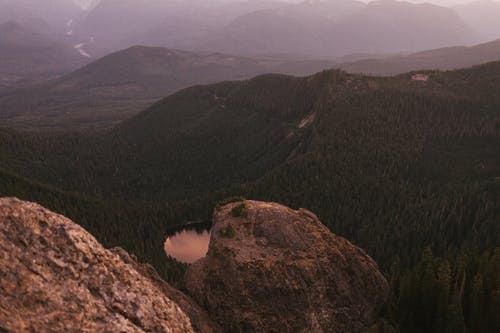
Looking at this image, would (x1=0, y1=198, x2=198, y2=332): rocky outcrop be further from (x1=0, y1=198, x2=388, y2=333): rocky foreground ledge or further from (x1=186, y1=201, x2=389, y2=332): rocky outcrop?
(x1=186, y1=201, x2=389, y2=332): rocky outcrop

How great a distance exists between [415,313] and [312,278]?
15.4 meters

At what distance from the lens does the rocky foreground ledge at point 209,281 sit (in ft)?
72.4

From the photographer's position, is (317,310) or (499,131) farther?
(499,131)

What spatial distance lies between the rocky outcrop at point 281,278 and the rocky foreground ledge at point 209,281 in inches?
4.5

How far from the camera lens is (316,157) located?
560 feet

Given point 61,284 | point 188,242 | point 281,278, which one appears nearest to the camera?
point 61,284

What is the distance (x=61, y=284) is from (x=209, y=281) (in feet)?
71.1

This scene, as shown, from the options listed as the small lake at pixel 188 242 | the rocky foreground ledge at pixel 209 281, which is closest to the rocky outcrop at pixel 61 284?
the rocky foreground ledge at pixel 209 281

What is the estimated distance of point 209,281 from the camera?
42.6m

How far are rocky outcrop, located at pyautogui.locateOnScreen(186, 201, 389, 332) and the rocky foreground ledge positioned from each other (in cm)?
12

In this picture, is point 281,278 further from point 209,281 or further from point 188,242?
point 188,242

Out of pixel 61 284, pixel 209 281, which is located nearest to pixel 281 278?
pixel 209 281

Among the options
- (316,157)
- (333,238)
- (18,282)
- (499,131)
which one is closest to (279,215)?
(333,238)

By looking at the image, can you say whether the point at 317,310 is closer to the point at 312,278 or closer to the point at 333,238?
the point at 312,278
